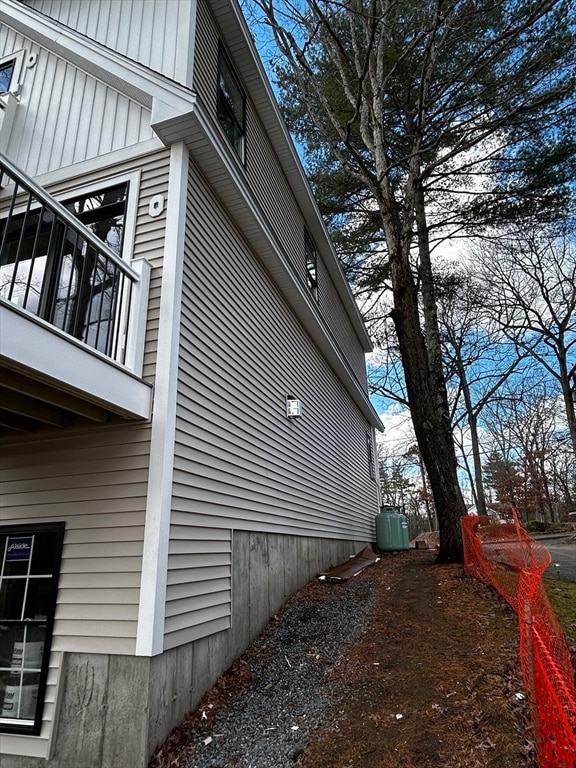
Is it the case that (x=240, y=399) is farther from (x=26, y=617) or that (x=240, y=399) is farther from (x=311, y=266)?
(x=311, y=266)

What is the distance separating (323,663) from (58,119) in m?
6.22

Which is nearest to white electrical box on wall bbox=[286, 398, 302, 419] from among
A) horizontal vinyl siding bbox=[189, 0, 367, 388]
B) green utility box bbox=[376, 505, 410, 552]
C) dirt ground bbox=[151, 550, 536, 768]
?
horizontal vinyl siding bbox=[189, 0, 367, 388]

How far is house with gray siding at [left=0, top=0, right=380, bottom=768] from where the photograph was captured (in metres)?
3.17

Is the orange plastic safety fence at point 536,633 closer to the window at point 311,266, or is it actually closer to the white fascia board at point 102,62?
the white fascia board at point 102,62

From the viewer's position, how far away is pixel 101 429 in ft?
12.3

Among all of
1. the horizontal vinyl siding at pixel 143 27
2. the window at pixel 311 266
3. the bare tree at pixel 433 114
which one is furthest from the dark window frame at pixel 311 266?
the horizontal vinyl siding at pixel 143 27

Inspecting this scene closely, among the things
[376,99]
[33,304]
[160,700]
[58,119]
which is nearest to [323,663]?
[160,700]

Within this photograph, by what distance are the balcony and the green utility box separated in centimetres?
1175

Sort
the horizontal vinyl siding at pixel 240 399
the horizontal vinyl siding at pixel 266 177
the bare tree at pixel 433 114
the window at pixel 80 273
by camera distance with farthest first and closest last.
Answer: the bare tree at pixel 433 114
the horizontal vinyl siding at pixel 266 177
the horizontal vinyl siding at pixel 240 399
the window at pixel 80 273

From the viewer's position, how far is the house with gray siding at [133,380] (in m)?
3.17

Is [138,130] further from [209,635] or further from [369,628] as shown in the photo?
[369,628]

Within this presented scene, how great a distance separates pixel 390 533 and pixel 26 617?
11706 millimetres

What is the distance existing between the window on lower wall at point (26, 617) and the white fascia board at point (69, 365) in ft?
4.02

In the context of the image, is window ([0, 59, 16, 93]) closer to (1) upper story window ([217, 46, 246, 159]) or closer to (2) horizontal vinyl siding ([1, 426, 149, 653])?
(1) upper story window ([217, 46, 246, 159])
